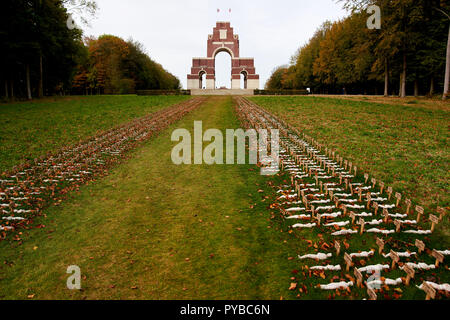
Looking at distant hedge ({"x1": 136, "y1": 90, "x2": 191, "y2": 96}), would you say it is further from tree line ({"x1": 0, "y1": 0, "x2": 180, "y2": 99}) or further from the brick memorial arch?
the brick memorial arch

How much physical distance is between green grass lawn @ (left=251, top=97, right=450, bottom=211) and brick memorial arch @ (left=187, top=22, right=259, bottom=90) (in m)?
56.4

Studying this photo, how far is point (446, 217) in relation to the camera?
6.00m

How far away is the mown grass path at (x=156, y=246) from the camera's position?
4.20m

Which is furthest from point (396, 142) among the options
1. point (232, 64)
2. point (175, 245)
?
point (232, 64)

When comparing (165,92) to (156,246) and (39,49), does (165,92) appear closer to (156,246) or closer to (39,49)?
(39,49)

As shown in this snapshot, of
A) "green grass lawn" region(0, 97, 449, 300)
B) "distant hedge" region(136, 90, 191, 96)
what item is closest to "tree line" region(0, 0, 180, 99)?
"distant hedge" region(136, 90, 191, 96)

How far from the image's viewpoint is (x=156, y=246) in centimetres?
525

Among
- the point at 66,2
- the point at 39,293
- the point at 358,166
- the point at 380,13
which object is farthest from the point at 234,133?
the point at 66,2

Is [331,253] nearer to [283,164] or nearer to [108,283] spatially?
[108,283]

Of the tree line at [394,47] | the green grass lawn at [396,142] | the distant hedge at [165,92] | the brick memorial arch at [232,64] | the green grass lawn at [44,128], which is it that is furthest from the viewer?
the brick memorial arch at [232,64]

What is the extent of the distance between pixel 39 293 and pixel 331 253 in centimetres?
475

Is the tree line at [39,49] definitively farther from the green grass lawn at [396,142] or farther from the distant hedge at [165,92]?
the green grass lawn at [396,142]

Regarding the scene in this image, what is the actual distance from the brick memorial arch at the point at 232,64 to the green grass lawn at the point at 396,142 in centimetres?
5636

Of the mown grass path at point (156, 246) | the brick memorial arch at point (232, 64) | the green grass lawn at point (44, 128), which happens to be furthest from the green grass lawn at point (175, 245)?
the brick memorial arch at point (232, 64)
